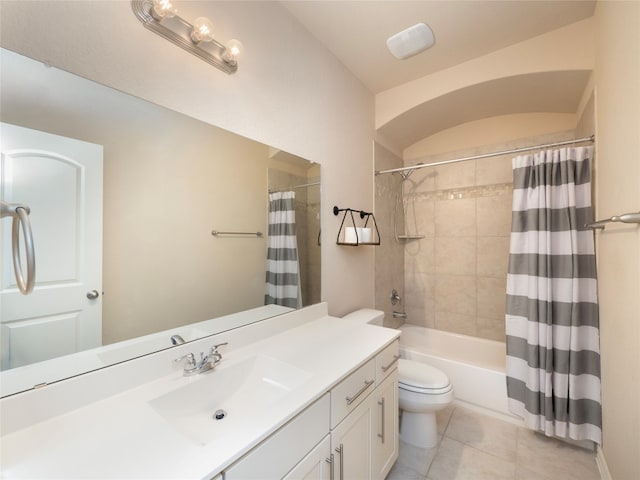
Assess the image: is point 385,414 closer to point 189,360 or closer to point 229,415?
point 229,415

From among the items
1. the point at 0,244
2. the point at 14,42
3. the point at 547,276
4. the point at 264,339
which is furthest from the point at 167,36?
the point at 547,276

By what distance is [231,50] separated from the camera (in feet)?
3.83

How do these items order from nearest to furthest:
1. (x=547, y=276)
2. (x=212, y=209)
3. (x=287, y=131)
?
(x=212, y=209), (x=287, y=131), (x=547, y=276)

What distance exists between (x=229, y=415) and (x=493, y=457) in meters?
1.67

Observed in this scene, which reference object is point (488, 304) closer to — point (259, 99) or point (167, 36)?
point (259, 99)

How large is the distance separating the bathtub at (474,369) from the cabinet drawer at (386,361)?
3.10ft

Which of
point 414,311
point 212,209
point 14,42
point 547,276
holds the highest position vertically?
point 14,42

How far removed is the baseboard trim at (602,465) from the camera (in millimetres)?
1380

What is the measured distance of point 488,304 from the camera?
2494 millimetres

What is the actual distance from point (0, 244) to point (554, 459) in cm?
271

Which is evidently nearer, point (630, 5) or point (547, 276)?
point (630, 5)

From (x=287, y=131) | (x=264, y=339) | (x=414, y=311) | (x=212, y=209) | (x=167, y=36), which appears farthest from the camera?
(x=414, y=311)

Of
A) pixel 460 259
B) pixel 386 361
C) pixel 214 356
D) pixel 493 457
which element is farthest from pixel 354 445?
pixel 460 259

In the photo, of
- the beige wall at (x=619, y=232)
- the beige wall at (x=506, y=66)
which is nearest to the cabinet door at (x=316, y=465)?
the beige wall at (x=619, y=232)
